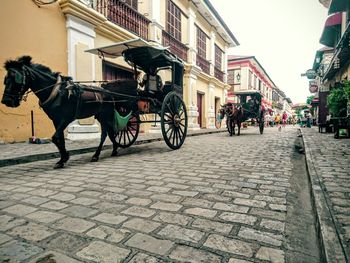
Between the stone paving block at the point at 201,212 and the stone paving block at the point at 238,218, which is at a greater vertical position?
the stone paving block at the point at 201,212

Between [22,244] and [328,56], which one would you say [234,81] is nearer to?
[328,56]

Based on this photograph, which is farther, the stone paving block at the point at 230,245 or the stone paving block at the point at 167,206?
the stone paving block at the point at 167,206

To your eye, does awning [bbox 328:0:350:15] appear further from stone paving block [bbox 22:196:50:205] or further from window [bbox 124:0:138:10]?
stone paving block [bbox 22:196:50:205]

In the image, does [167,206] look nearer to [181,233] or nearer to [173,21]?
[181,233]

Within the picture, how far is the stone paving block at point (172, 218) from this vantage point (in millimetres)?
2088

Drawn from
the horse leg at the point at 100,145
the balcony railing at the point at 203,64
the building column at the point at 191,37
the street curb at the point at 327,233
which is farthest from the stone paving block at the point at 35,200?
the balcony railing at the point at 203,64

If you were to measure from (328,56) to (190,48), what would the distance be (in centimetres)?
1649

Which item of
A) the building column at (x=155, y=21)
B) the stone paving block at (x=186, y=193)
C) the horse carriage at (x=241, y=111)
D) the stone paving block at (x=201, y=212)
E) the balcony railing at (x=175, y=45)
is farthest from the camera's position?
the balcony railing at (x=175, y=45)

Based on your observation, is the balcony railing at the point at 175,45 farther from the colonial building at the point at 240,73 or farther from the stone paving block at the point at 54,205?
the colonial building at the point at 240,73

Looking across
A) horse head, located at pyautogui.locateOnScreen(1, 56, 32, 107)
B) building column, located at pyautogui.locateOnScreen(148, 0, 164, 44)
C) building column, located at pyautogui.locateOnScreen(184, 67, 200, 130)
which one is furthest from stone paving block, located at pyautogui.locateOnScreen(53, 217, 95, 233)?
building column, located at pyautogui.locateOnScreen(184, 67, 200, 130)

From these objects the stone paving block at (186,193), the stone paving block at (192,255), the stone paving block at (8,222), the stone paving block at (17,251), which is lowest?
the stone paving block at (17,251)

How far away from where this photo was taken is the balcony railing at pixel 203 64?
58.2 feet

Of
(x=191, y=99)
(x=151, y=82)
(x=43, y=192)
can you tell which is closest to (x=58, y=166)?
(x=43, y=192)

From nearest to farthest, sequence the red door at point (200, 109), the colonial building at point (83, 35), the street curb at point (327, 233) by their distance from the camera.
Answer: the street curb at point (327, 233) < the colonial building at point (83, 35) < the red door at point (200, 109)
